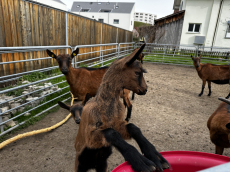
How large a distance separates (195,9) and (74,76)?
1765 centimetres

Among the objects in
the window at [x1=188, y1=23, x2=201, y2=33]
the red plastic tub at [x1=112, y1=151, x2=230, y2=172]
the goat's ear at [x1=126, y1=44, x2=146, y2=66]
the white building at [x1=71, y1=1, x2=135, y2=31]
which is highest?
the white building at [x1=71, y1=1, x2=135, y2=31]

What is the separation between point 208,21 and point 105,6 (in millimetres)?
31721

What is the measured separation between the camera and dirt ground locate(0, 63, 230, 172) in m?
2.78

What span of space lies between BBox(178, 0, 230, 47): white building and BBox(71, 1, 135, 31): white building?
21.2 m

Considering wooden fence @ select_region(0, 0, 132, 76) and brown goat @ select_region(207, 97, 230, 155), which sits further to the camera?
wooden fence @ select_region(0, 0, 132, 76)

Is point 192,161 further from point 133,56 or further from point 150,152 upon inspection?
point 133,56

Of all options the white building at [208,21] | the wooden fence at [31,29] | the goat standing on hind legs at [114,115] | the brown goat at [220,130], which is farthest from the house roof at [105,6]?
the goat standing on hind legs at [114,115]

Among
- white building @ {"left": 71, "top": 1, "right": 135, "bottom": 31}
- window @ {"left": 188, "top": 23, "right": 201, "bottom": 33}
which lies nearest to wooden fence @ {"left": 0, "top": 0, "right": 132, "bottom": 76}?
window @ {"left": 188, "top": 23, "right": 201, "bottom": 33}

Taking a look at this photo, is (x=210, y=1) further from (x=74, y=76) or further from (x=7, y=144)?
(x=7, y=144)

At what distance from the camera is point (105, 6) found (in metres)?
41.3

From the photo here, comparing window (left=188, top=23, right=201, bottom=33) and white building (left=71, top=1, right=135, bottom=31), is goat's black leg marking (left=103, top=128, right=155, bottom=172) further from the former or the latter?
white building (left=71, top=1, right=135, bottom=31)

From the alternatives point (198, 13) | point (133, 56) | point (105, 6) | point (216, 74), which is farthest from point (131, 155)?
point (105, 6)

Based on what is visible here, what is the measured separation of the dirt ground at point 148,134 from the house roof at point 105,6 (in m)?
36.7

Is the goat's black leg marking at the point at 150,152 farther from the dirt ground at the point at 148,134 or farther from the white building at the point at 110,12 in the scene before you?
the white building at the point at 110,12
